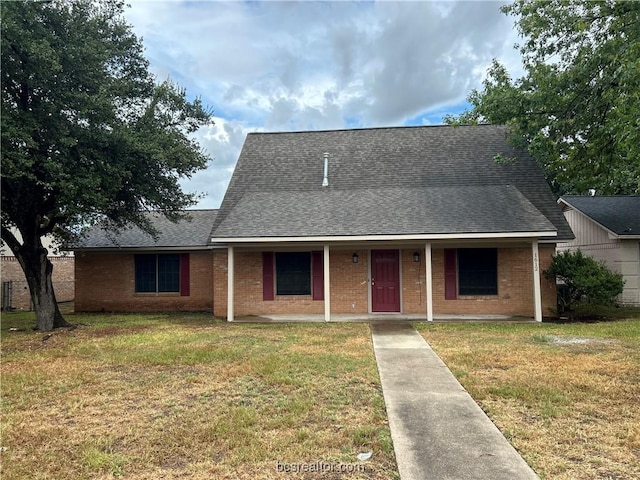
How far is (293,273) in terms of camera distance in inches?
573

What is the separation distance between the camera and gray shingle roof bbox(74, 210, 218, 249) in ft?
54.5

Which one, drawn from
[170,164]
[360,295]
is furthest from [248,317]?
[170,164]

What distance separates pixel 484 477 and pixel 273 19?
38.6 ft

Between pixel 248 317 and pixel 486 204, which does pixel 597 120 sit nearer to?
pixel 486 204

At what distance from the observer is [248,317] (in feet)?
46.3

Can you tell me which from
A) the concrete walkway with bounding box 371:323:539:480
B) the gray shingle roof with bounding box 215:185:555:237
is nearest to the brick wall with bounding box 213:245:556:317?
the gray shingle roof with bounding box 215:185:555:237

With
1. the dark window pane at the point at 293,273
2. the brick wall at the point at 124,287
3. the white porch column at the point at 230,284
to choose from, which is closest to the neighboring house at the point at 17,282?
the brick wall at the point at 124,287

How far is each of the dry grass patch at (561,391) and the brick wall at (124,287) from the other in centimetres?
931

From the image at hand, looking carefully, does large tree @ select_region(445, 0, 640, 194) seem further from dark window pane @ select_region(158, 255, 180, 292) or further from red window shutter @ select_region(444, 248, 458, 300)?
dark window pane @ select_region(158, 255, 180, 292)

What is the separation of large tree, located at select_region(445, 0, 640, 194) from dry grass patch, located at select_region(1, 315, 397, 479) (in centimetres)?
956

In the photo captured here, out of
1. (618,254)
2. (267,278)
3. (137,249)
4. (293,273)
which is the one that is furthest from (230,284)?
(618,254)

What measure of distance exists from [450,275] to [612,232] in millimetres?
7052

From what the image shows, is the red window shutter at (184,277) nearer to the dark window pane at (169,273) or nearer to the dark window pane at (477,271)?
the dark window pane at (169,273)

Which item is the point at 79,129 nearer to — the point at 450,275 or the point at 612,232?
the point at 450,275
